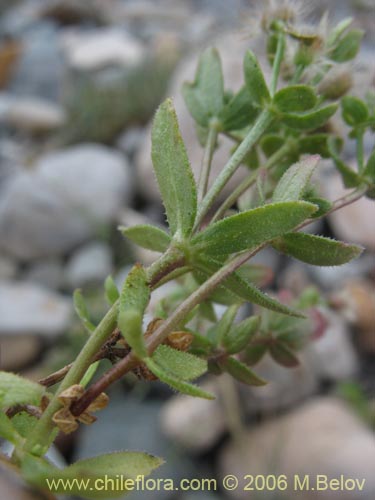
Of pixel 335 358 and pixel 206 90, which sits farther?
pixel 335 358

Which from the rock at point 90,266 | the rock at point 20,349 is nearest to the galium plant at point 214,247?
the rock at point 20,349

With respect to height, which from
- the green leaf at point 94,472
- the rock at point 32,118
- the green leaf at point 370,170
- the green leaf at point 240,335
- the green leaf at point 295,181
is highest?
the green leaf at point 295,181

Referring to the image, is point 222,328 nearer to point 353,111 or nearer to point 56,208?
point 353,111

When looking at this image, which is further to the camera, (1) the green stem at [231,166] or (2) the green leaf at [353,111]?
(2) the green leaf at [353,111]

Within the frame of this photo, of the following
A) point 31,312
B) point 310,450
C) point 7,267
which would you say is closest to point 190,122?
point 31,312

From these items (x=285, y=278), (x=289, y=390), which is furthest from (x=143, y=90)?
(x=289, y=390)

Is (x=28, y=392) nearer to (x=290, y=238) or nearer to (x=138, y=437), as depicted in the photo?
(x=290, y=238)

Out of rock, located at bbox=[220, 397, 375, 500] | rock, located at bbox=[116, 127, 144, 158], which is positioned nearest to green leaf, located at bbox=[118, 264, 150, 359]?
rock, located at bbox=[220, 397, 375, 500]

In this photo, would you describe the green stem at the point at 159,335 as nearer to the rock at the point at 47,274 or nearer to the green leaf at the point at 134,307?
the green leaf at the point at 134,307
